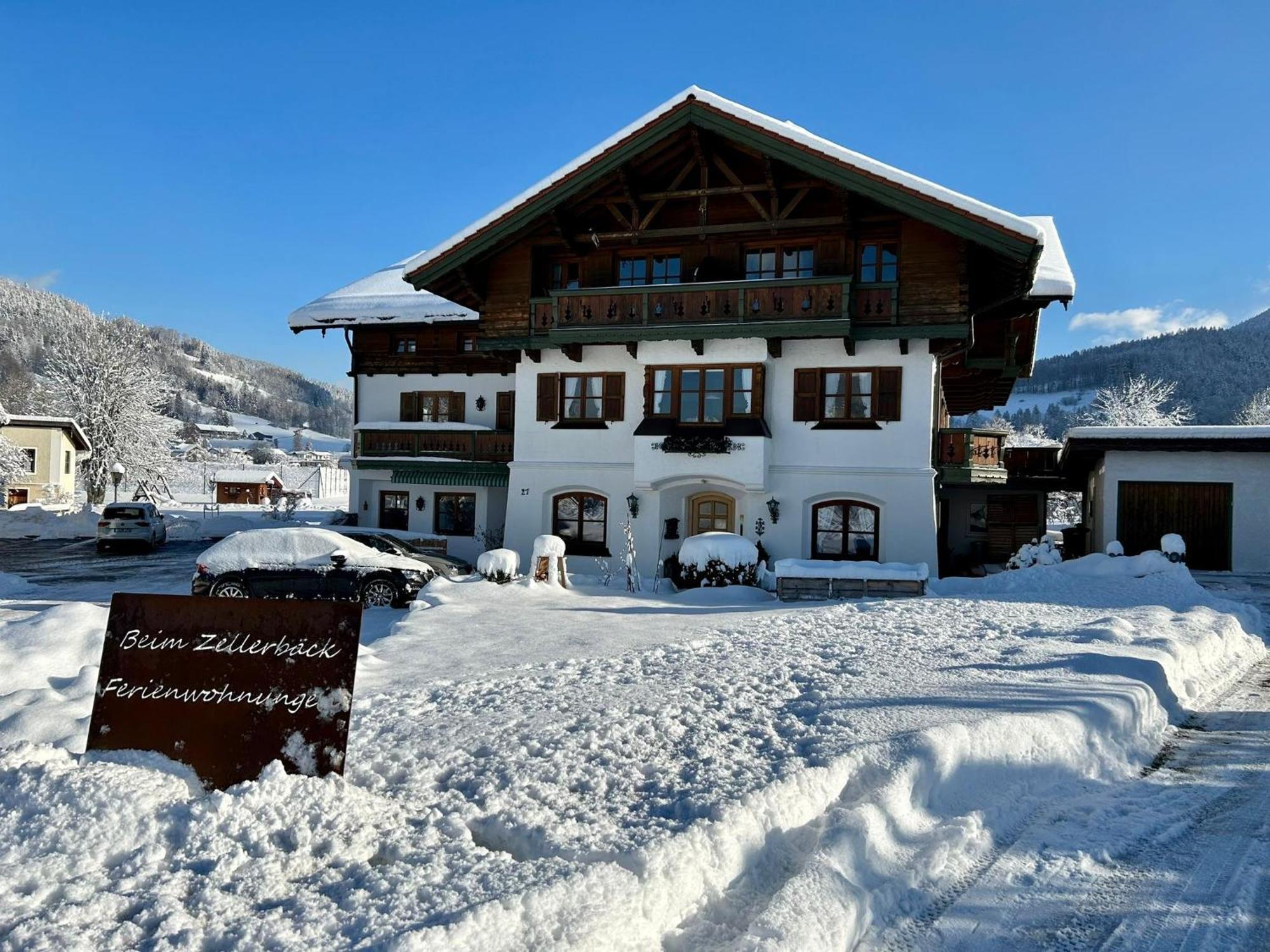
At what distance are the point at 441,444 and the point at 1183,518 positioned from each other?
21341 millimetres

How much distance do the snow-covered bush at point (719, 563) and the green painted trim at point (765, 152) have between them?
8071 mm

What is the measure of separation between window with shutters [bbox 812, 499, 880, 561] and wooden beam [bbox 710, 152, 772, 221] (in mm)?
6913

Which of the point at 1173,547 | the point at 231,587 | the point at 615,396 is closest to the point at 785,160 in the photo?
the point at 615,396

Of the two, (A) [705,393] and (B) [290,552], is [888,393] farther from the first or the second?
(B) [290,552]

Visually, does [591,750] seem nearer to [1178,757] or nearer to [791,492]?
[1178,757]

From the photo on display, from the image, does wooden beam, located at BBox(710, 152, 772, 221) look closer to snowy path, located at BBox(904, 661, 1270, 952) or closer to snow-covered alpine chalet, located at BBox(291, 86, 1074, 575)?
snow-covered alpine chalet, located at BBox(291, 86, 1074, 575)

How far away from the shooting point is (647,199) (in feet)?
66.5

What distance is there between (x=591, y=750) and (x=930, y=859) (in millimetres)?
2172

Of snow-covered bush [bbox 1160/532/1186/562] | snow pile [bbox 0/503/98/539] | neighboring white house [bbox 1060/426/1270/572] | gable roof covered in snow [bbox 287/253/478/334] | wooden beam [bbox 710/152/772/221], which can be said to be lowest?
snow pile [bbox 0/503/98/539]

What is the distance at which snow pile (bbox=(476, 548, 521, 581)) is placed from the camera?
15.3 m

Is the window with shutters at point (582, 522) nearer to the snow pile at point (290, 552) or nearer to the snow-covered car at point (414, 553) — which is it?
the snow-covered car at point (414, 553)

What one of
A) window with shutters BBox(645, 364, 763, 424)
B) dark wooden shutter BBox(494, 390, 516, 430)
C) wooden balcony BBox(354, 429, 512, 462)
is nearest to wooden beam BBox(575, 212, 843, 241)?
window with shutters BBox(645, 364, 763, 424)

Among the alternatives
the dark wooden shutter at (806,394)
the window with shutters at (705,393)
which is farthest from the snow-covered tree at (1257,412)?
the window with shutters at (705,393)

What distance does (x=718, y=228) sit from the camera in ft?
64.5
